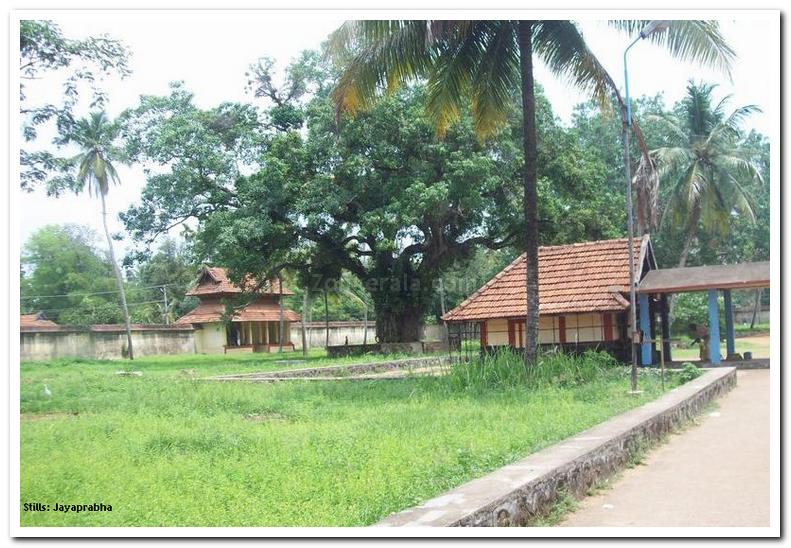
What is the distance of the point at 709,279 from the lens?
53.6 feet

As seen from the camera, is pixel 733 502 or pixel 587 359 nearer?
pixel 733 502

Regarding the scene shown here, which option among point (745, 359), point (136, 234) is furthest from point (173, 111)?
point (745, 359)

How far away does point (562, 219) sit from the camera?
942 inches

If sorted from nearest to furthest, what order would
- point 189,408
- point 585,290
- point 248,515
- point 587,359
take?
point 248,515 → point 189,408 → point 587,359 → point 585,290

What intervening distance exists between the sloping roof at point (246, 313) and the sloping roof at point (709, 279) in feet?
62.1

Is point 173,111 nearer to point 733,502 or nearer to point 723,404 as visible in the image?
point 723,404

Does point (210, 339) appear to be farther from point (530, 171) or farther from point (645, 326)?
point (530, 171)

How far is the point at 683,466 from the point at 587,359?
5673mm

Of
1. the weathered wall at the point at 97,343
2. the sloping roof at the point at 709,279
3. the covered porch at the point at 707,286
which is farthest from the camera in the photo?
the weathered wall at the point at 97,343

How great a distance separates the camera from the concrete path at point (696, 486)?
530 centimetres

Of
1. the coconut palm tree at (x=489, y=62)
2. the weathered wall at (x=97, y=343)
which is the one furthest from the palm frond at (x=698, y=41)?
the weathered wall at (x=97, y=343)

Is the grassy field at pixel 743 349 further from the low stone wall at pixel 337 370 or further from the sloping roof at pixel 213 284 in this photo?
the sloping roof at pixel 213 284

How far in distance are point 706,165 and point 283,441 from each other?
20.3m

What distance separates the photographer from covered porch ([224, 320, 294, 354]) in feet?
113
